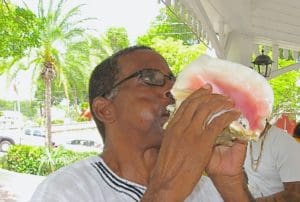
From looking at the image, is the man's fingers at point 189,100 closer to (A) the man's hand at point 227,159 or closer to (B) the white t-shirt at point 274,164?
(A) the man's hand at point 227,159

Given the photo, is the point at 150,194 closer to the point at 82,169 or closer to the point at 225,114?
the point at 225,114

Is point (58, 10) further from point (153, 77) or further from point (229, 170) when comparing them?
point (229, 170)

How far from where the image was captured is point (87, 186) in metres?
1.23

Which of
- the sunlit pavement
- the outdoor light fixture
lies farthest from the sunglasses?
the sunlit pavement

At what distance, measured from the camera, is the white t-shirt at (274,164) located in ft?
8.16

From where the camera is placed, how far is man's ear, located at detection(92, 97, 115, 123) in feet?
4.53

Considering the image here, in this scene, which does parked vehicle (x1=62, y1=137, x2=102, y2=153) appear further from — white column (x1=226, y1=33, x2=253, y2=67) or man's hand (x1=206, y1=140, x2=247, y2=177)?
man's hand (x1=206, y1=140, x2=247, y2=177)

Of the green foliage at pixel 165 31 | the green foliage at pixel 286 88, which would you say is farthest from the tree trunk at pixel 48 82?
the green foliage at pixel 286 88

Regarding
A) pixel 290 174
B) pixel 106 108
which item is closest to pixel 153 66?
pixel 106 108

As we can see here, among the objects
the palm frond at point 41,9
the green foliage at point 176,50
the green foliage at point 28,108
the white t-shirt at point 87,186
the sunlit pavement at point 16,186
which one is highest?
the palm frond at point 41,9

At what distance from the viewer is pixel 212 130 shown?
0.94m

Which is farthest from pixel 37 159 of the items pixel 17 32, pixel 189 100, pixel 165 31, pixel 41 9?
pixel 189 100

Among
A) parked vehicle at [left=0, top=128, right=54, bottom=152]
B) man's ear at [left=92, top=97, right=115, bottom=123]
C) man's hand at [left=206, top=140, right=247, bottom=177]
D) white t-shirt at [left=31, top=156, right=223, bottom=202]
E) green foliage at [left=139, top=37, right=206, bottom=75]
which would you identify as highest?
man's ear at [left=92, top=97, right=115, bottom=123]

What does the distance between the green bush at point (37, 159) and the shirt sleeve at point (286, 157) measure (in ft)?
41.9
